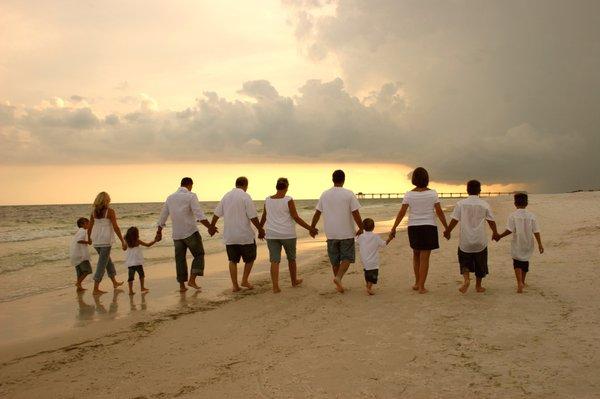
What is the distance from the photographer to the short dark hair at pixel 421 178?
7.82 m

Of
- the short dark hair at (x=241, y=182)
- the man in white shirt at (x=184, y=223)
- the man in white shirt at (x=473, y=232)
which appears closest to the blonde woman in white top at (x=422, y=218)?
the man in white shirt at (x=473, y=232)

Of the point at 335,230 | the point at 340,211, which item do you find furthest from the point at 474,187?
the point at 335,230

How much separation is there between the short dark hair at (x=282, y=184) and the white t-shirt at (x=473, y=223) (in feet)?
10.3

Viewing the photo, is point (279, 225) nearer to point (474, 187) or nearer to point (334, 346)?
point (474, 187)

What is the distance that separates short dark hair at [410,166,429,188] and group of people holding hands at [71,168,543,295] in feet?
0.06

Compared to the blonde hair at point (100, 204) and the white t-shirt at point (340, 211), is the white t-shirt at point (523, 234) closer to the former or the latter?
the white t-shirt at point (340, 211)

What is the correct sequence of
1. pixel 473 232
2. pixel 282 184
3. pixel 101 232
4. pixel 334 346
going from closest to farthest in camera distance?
1. pixel 334 346
2. pixel 473 232
3. pixel 282 184
4. pixel 101 232

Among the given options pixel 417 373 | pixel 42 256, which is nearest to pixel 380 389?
pixel 417 373

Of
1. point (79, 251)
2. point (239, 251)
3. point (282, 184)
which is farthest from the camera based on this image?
point (79, 251)

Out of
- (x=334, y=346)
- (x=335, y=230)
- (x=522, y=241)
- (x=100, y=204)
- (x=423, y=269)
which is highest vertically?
(x=100, y=204)

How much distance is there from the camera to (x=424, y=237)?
7.67 m

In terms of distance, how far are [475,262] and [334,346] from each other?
3.53 meters

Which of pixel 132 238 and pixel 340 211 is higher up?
pixel 340 211

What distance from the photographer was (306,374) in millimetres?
4438
